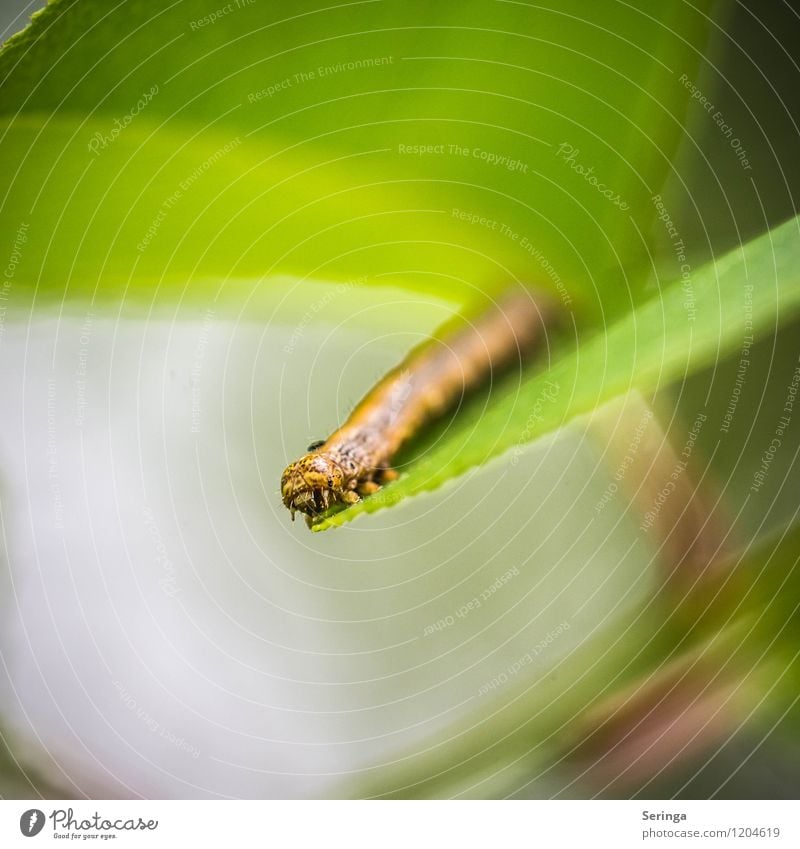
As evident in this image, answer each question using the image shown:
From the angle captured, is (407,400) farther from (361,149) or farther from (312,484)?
(361,149)

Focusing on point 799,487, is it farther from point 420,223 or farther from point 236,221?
point 236,221

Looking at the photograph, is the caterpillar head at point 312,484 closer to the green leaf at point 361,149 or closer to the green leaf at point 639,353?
the green leaf at point 639,353

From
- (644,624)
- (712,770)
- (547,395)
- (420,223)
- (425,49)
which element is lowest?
(712,770)

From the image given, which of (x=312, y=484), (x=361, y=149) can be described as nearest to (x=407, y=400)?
(x=312, y=484)

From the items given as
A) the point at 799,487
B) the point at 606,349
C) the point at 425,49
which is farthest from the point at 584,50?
the point at 799,487

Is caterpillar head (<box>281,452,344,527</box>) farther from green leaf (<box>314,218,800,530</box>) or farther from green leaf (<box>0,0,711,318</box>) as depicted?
green leaf (<box>0,0,711,318</box>)

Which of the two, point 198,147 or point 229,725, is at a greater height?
point 198,147

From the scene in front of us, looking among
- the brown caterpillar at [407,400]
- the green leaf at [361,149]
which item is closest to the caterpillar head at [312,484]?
the brown caterpillar at [407,400]
